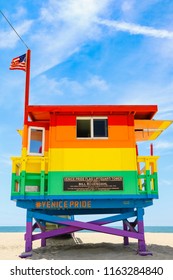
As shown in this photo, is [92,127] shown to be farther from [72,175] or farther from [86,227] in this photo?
[86,227]

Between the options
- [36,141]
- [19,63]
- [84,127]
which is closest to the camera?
[84,127]

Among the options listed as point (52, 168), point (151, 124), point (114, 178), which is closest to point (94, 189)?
point (114, 178)

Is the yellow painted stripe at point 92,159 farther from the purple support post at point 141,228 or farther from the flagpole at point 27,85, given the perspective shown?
the flagpole at point 27,85

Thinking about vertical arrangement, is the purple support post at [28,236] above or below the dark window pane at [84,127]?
below

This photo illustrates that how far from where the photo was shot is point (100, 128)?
1273 centimetres

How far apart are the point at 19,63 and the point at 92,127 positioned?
446 cm

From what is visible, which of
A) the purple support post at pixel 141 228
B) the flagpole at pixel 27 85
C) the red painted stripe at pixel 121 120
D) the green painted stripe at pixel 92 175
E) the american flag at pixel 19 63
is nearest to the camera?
the green painted stripe at pixel 92 175

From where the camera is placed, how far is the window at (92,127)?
12.6m

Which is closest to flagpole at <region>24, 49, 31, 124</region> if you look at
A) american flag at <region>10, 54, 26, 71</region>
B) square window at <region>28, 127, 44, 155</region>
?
american flag at <region>10, 54, 26, 71</region>

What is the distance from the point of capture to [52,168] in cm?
1208

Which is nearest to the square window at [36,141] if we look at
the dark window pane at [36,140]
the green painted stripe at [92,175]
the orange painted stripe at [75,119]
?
the dark window pane at [36,140]

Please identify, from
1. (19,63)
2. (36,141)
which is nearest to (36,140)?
(36,141)

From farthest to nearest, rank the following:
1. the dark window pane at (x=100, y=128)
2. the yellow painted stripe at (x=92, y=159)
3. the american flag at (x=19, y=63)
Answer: the american flag at (x=19, y=63) → the dark window pane at (x=100, y=128) → the yellow painted stripe at (x=92, y=159)
